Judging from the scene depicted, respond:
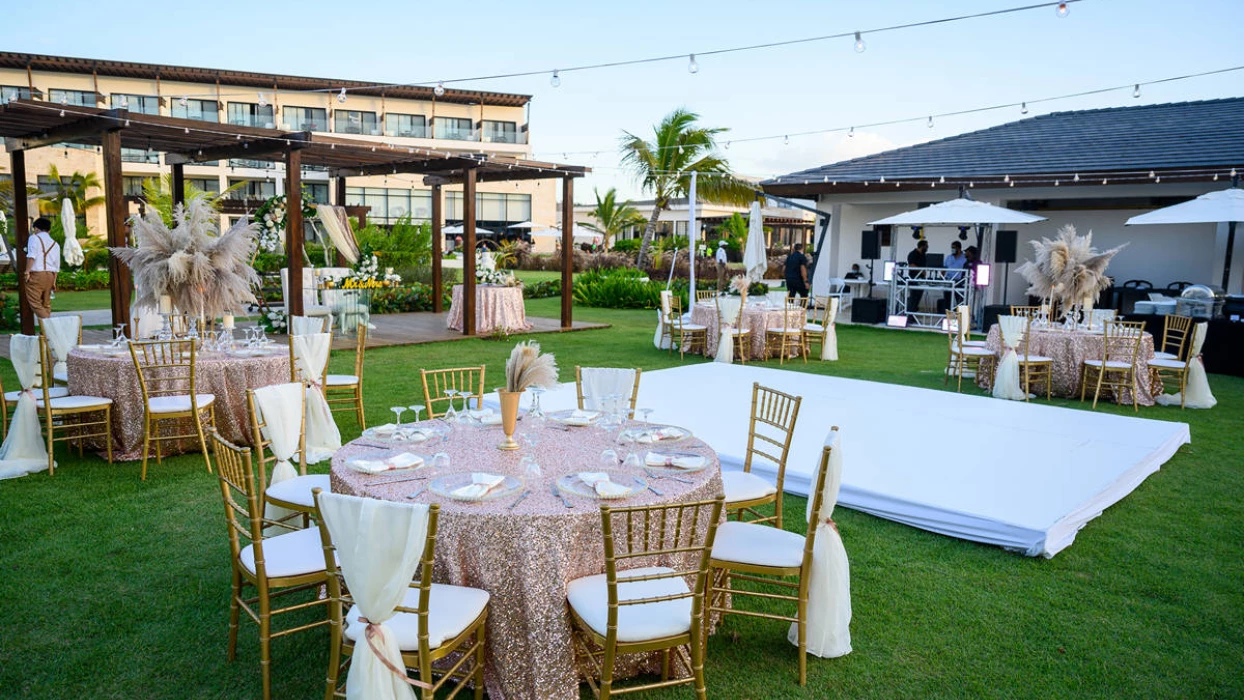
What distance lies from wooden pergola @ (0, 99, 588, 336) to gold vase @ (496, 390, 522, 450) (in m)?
7.28

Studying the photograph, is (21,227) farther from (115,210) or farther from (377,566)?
(377,566)

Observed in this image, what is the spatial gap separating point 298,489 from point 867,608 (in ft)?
9.14

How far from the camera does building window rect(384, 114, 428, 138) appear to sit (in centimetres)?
4397

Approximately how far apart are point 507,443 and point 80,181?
3353 centimetres

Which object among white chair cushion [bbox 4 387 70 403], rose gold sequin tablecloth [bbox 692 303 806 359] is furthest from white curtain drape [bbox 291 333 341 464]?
rose gold sequin tablecloth [bbox 692 303 806 359]

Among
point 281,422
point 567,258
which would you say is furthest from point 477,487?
point 567,258

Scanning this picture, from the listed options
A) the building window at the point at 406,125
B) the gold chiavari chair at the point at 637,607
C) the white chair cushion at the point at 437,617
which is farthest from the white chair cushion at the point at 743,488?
the building window at the point at 406,125

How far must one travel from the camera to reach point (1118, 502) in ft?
18.1

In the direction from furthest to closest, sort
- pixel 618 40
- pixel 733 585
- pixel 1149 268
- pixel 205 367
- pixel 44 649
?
1. pixel 1149 268
2. pixel 618 40
3. pixel 205 367
4. pixel 733 585
5. pixel 44 649

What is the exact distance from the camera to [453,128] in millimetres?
45562

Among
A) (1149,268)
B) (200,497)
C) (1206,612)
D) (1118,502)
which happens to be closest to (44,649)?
(200,497)

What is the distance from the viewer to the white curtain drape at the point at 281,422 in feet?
13.6

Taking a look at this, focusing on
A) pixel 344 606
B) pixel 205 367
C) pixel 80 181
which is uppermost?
pixel 80 181

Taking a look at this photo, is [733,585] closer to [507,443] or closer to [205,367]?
[507,443]
